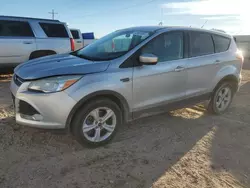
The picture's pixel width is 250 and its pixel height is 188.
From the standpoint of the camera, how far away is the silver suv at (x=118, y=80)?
3426 millimetres

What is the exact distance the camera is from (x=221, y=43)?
17.5ft

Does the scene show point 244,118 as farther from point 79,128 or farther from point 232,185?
point 79,128

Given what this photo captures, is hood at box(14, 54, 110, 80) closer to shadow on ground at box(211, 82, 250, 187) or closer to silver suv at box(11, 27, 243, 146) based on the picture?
silver suv at box(11, 27, 243, 146)

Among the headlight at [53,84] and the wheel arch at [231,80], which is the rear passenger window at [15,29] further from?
the wheel arch at [231,80]

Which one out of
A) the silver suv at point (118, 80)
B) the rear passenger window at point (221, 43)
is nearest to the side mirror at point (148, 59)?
the silver suv at point (118, 80)

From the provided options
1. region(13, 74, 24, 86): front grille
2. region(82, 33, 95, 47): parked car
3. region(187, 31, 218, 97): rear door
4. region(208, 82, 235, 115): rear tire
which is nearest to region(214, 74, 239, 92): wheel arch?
region(208, 82, 235, 115): rear tire

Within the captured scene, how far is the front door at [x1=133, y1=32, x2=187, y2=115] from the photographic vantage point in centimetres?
403

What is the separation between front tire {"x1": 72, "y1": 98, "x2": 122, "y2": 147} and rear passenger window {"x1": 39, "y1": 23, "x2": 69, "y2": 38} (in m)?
5.34

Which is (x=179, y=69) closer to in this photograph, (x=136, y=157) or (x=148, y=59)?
(x=148, y=59)

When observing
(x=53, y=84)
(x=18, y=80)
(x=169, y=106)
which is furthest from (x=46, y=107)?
(x=169, y=106)

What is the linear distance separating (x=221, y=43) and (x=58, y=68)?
3393mm

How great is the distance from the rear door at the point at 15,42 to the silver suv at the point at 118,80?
12.5 ft

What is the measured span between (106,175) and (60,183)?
533mm

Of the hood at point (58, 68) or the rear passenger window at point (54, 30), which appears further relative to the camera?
the rear passenger window at point (54, 30)
